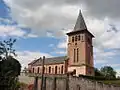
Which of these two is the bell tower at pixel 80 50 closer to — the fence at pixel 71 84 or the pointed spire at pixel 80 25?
the pointed spire at pixel 80 25

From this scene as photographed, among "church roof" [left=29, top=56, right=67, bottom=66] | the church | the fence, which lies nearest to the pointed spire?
the church

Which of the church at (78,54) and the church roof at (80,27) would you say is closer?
the church at (78,54)

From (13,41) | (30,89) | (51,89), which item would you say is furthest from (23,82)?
(13,41)

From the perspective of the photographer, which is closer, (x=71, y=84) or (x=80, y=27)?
(x=71, y=84)

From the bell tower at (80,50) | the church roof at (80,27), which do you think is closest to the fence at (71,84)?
the bell tower at (80,50)

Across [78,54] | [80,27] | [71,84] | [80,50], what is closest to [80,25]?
[80,27]

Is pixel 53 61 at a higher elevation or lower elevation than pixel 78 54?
lower

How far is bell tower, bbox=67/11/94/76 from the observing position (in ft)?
174

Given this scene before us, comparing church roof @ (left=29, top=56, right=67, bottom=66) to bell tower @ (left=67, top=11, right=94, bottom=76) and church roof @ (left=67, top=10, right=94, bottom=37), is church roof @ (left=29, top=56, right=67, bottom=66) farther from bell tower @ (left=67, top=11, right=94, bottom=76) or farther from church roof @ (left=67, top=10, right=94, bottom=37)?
church roof @ (left=67, top=10, right=94, bottom=37)

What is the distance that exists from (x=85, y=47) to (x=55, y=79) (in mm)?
20398

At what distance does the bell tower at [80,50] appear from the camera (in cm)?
5303

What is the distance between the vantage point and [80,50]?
180 ft

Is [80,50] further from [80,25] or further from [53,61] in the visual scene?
[53,61]

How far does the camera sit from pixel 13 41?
18906mm
